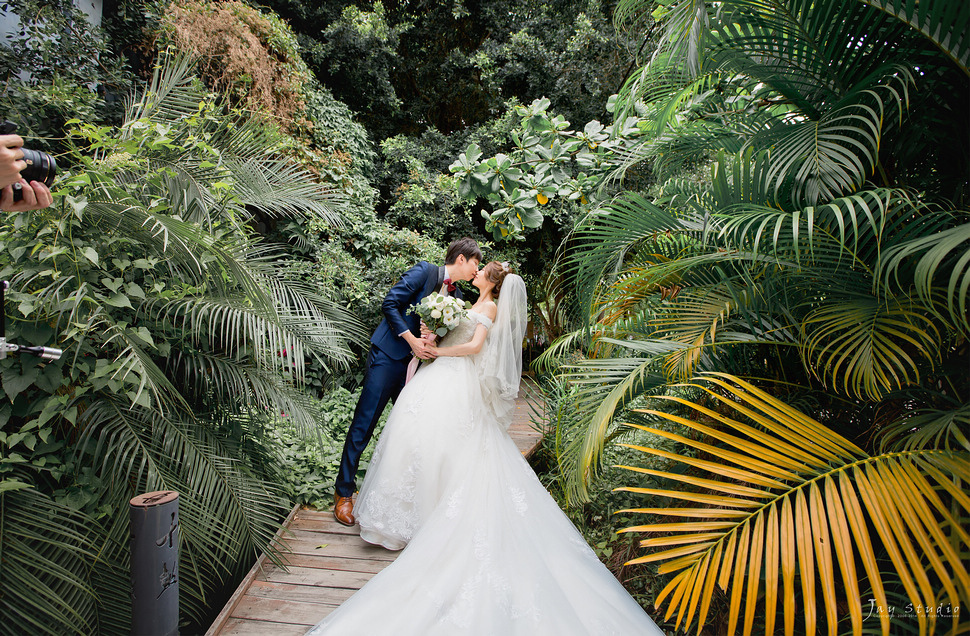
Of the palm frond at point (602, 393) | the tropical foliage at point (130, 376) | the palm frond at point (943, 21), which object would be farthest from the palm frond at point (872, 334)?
the tropical foliage at point (130, 376)

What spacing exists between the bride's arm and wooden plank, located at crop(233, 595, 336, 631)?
66.8 inches

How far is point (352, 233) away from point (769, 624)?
19.2 feet

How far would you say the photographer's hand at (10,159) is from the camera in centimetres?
145

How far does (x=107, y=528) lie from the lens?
238 cm

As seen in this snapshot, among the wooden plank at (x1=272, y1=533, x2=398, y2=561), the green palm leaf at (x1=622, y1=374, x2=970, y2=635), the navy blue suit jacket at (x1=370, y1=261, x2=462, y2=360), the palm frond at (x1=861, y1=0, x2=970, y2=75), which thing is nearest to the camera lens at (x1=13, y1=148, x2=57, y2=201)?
the green palm leaf at (x1=622, y1=374, x2=970, y2=635)

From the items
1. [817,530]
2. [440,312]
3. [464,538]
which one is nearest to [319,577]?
[464,538]

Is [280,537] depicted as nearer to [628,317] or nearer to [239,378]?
[239,378]

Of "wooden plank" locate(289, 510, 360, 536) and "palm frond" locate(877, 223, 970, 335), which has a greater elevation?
"palm frond" locate(877, 223, 970, 335)

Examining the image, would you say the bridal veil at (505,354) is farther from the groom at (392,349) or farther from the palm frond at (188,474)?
the palm frond at (188,474)

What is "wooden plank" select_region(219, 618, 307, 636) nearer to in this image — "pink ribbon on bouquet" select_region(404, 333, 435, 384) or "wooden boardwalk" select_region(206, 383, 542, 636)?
"wooden boardwalk" select_region(206, 383, 542, 636)

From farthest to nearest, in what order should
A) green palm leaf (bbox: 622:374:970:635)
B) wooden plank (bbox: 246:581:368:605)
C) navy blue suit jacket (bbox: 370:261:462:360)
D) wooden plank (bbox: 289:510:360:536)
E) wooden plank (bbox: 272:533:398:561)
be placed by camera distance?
navy blue suit jacket (bbox: 370:261:462:360) → wooden plank (bbox: 289:510:360:536) → wooden plank (bbox: 272:533:398:561) → wooden plank (bbox: 246:581:368:605) → green palm leaf (bbox: 622:374:970:635)

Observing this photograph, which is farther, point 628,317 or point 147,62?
point 147,62

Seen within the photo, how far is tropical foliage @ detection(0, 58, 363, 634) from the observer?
2.16m

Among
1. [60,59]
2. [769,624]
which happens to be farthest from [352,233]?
[769,624]
